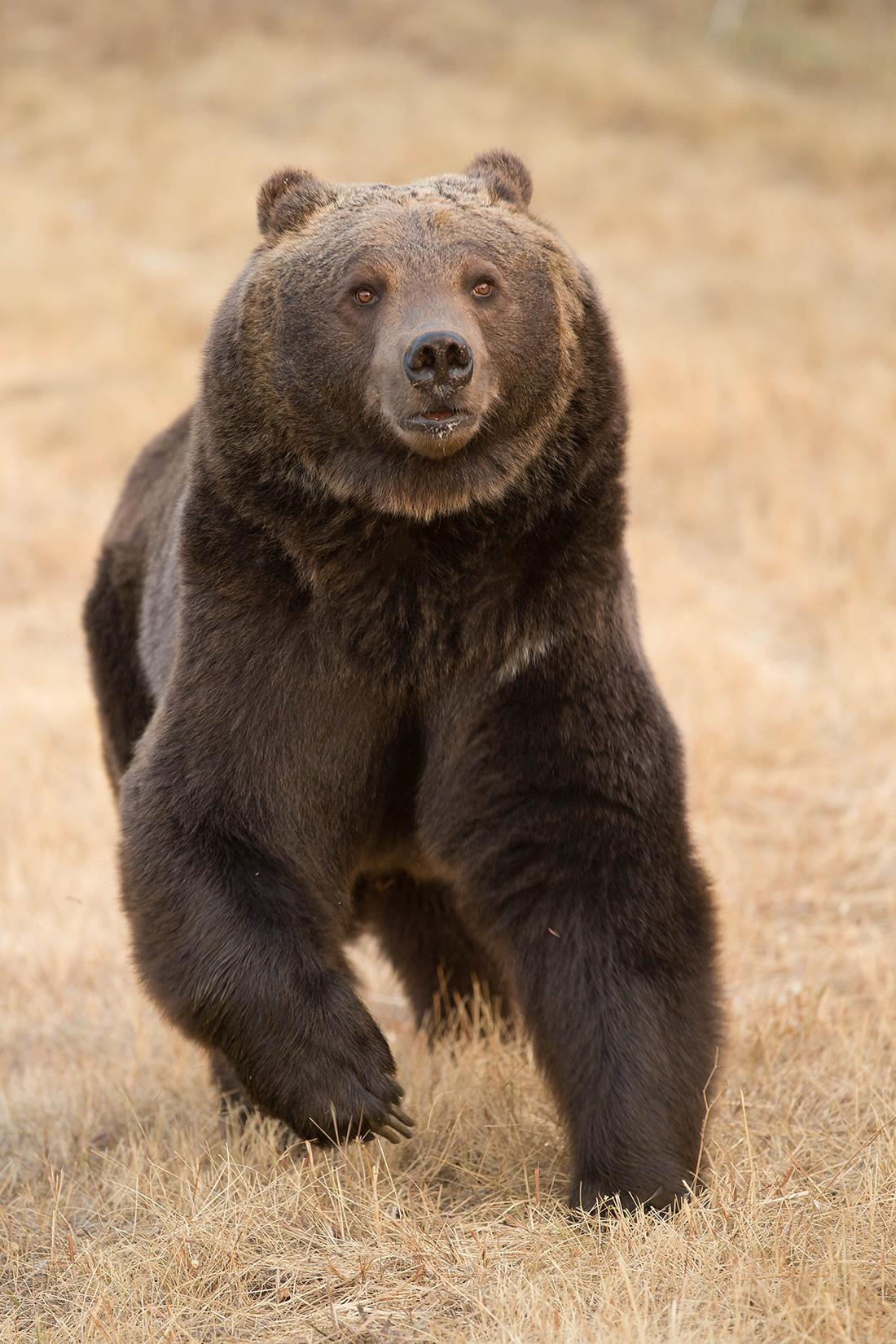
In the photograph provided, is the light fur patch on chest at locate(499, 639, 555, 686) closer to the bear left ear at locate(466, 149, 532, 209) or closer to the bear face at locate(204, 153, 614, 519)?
the bear face at locate(204, 153, 614, 519)

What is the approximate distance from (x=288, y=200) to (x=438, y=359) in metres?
1.03

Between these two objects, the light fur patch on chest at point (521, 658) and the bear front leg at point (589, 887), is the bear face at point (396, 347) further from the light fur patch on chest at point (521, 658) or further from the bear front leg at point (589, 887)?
the bear front leg at point (589, 887)

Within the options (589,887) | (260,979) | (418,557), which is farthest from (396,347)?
(260,979)

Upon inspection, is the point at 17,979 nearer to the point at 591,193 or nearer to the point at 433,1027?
the point at 433,1027

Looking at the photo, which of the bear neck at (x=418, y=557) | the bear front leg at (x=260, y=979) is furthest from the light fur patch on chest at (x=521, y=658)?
the bear front leg at (x=260, y=979)

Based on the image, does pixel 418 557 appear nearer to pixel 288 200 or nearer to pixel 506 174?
pixel 288 200

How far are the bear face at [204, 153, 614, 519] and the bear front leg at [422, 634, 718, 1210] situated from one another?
1.77ft

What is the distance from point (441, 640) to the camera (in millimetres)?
3676


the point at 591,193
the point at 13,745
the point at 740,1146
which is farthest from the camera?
the point at 591,193

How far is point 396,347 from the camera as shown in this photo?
3463 millimetres

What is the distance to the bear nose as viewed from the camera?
3229 mm

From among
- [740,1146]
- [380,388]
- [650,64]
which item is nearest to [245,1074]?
[740,1146]

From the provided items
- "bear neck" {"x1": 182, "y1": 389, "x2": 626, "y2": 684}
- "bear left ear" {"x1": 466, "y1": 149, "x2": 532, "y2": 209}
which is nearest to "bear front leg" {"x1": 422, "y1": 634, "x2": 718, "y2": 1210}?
"bear neck" {"x1": 182, "y1": 389, "x2": 626, "y2": 684}

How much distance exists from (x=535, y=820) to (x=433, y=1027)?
156cm
